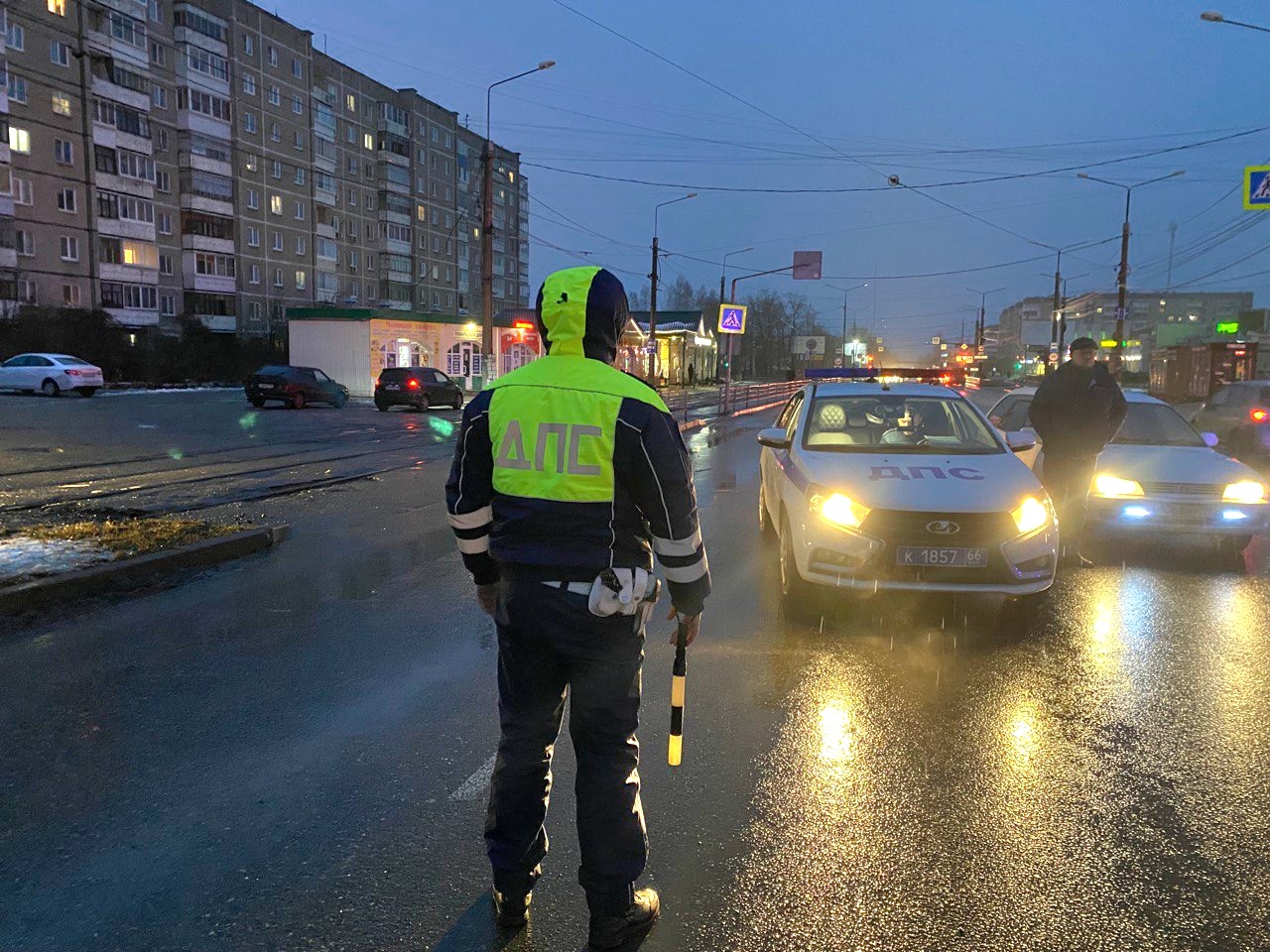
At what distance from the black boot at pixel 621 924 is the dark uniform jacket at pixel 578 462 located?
0.92m

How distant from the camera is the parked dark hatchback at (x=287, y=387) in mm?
30172

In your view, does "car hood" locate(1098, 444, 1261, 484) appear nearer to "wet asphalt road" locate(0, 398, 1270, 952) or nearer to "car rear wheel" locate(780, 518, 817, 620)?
"wet asphalt road" locate(0, 398, 1270, 952)

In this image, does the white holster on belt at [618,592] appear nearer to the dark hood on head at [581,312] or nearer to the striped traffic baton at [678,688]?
the striped traffic baton at [678,688]

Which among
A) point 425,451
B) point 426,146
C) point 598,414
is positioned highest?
point 426,146

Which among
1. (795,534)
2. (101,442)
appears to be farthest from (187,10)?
(795,534)

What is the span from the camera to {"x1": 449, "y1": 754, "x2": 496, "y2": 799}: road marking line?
3570 mm

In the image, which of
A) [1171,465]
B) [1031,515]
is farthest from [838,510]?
[1171,465]

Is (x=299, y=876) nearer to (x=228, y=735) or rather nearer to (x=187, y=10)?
(x=228, y=735)

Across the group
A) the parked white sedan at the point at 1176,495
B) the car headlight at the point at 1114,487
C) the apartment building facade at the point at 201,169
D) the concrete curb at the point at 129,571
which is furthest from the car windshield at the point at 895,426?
the apartment building facade at the point at 201,169

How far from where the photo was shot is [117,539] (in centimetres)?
775

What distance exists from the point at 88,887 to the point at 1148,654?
5.63 m

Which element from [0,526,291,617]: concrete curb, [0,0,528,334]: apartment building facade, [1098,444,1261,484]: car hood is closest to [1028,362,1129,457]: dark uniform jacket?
[1098,444,1261,484]: car hood

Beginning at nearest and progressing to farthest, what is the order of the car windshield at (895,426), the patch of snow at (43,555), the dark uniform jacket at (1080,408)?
the patch of snow at (43,555) < the car windshield at (895,426) < the dark uniform jacket at (1080,408)

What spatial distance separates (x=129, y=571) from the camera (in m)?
6.92
